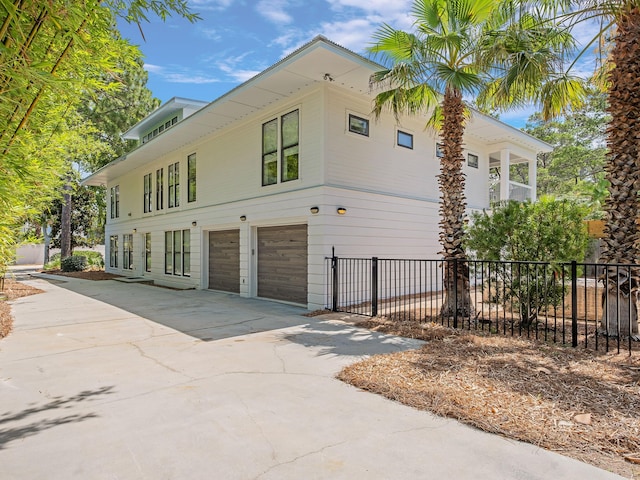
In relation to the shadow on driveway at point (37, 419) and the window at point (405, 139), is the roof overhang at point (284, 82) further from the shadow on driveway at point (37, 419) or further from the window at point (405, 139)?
the shadow on driveway at point (37, 419)

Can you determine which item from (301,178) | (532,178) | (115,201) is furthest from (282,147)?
(115,201)

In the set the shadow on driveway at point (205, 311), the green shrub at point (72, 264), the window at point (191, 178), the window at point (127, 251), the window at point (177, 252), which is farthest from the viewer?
the green shrub at point (72, 264)

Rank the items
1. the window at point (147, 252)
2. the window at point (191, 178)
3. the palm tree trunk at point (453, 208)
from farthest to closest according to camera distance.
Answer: the window at point (147, 252), the window at point (191, 178), the palm tree trunk at point (453, 208)

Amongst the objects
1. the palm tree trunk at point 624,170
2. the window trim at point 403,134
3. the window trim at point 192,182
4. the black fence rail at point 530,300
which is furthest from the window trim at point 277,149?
the palm tree trunk at point 624,170

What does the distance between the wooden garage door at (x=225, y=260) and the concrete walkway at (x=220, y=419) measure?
220 inches

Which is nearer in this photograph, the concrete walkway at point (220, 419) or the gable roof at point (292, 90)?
the concrete walkway at point (220, 419)

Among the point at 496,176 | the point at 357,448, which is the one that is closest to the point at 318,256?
the point at 357,448

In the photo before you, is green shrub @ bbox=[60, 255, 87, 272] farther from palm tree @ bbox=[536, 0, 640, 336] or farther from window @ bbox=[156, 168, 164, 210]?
palm tree @ bbox=[536, 0, 640, 336]

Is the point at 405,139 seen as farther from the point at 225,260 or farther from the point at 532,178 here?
the point at 532,178

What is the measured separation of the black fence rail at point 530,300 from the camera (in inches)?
214

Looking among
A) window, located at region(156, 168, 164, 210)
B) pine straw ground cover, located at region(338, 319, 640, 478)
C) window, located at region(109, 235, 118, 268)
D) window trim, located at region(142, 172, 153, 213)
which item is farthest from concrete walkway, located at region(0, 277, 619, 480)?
window, located at region(109, 235, 118, 268)

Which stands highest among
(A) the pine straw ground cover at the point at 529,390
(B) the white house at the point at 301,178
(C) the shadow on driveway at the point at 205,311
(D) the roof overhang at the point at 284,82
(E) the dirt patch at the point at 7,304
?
(D) the roof overhang at the point at 284,82

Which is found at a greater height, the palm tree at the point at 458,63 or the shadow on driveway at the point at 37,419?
the palm tree at the point at 458,63

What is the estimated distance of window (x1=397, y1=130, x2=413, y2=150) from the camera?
10742 mm
